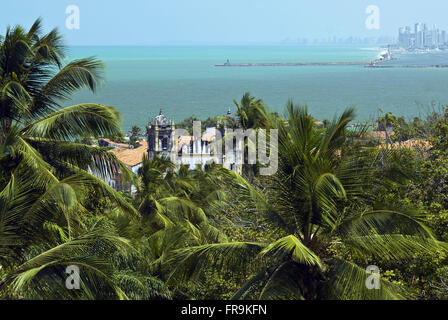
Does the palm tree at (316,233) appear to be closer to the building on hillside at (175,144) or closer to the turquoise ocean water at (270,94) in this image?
the building on hillside at (175,144)

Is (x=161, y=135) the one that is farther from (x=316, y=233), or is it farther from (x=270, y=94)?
(x=270, y=94)

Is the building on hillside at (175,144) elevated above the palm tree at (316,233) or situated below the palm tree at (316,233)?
below

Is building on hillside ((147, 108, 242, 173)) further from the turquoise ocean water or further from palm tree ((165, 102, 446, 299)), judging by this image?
the turquoise ocean water

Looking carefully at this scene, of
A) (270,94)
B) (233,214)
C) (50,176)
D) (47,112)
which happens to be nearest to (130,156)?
(47,112)

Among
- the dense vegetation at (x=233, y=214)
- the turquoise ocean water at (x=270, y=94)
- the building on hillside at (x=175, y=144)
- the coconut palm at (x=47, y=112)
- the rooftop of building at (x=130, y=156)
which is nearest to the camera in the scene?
the dense vegetation at (x=233, y=214)

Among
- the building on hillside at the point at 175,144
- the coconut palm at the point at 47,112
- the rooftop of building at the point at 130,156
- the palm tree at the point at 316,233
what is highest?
the coconut palm at the point at 47,112

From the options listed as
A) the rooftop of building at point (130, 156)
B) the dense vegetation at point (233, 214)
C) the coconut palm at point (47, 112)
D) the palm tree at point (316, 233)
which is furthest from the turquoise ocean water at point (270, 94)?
the palm tree at point (316, 233)

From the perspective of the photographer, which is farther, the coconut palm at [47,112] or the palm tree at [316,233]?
the coconut palm at [47,112]

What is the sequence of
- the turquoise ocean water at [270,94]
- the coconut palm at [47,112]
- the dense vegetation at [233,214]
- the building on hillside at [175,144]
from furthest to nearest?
the turquoise ocean water at [270,94] → the building on hillside at [175,144] → the coconut palm at [47,112] → the dense vegetation at [233,214]
